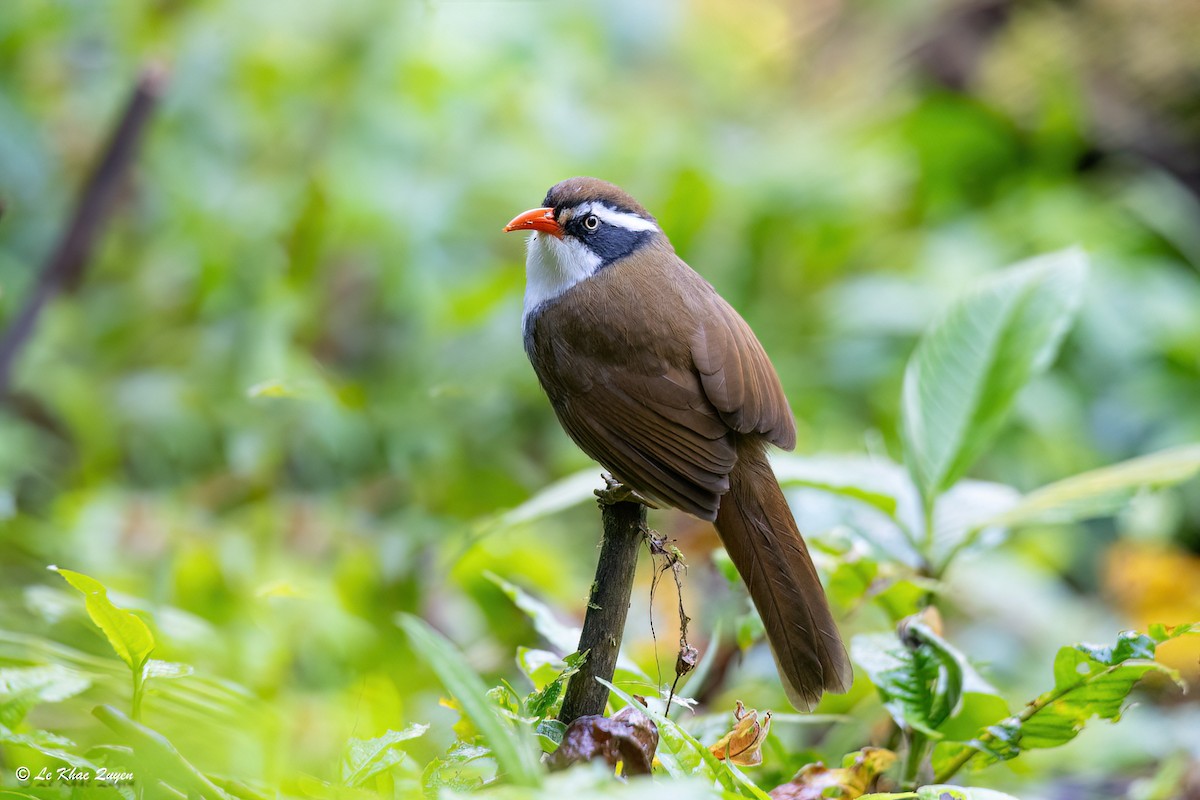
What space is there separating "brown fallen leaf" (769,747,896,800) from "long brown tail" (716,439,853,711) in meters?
0.11

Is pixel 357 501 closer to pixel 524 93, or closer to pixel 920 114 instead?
pixel 524 93

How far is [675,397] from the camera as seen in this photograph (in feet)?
6.30

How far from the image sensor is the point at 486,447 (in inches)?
146

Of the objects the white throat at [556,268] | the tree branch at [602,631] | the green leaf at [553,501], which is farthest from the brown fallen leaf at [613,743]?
the white throat at [556,268]

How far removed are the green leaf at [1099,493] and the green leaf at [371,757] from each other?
1112 mm

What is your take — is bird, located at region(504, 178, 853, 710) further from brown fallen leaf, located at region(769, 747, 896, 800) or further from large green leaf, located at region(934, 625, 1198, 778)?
large green leaf, located at region(934, 625, 1198, 778)

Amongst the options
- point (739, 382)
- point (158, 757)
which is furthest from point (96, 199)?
point (158, 757)

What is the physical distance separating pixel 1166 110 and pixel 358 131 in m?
4.30

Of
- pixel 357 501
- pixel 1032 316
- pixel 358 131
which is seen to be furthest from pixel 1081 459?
pixel 358 131

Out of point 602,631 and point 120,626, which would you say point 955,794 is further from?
point 120,626

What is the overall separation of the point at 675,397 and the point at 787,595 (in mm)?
419

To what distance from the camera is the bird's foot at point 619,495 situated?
5.51ft

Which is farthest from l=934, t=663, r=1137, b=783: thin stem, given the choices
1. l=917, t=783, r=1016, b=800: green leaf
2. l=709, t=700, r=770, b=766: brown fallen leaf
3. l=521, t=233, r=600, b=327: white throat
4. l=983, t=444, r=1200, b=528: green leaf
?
l=521, t=233, r=600, b=327: white throat

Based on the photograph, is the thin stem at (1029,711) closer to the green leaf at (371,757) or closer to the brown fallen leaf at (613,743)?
the brown fallen leaf at (613,743)
